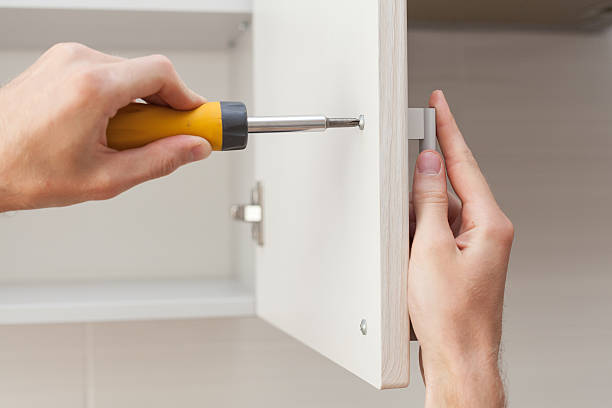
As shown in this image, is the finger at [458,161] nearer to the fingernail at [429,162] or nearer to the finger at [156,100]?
the fingernail at [429,162]

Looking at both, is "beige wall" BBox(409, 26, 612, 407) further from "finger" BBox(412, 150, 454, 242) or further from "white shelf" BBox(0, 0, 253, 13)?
"finger" BBox(412, 150, 454, 242)

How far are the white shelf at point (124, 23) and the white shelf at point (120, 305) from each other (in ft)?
0.96

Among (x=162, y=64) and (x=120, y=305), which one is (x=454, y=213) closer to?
(x=162, y=64)

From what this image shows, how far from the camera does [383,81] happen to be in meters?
0.34

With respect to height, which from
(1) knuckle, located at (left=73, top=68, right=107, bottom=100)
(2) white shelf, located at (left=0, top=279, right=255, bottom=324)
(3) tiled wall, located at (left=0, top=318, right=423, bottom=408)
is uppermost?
(1) knuckle, located at (left=73, top=68, right=107, bottom=100)

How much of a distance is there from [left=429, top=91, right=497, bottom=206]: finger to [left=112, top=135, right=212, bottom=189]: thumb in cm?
15

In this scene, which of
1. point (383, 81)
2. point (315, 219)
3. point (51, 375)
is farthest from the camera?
point (51, 375)

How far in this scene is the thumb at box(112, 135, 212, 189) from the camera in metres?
0.37

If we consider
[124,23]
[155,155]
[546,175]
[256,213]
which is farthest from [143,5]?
[546,175]

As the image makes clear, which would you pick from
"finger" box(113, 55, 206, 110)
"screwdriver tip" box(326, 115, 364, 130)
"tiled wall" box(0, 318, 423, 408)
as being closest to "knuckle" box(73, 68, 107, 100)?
"finger" box(113, 55, 206, 110)

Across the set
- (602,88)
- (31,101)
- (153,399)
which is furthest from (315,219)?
(602,88)

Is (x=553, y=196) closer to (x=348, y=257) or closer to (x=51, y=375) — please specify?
(x=348, y=257)

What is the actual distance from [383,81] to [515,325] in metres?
0.66

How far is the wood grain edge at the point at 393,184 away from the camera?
0.34 meters
